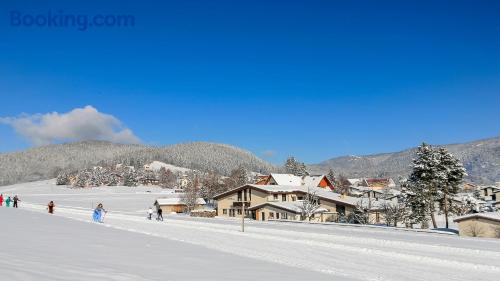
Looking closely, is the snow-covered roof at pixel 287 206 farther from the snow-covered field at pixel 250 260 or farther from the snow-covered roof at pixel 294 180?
the snow-covered field at pixel 250 260

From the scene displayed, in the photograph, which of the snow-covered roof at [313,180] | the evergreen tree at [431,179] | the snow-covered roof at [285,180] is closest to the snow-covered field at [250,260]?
the evergreen tree at [431,179]

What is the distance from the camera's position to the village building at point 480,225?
111ft

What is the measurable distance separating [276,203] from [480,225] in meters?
36.2

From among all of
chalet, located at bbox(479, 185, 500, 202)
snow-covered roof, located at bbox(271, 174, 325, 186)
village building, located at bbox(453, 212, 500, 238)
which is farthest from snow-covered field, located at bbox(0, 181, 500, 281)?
chalet, located at bbox(479, 185, 500, 202)

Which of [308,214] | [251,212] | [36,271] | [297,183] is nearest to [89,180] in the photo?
[297,183]

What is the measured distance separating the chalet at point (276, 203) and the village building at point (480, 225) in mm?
30007

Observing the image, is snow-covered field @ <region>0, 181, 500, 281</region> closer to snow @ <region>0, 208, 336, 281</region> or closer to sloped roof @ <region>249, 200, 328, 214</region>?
snow @ <region>0, 208, 336, 281</region>

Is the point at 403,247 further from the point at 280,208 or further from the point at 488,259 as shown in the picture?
the point at 280,208

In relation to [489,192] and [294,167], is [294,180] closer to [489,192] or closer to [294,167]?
[294,167]

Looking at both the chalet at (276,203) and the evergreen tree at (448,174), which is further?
the chalet at (276,203)

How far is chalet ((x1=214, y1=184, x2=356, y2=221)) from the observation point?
219 feet

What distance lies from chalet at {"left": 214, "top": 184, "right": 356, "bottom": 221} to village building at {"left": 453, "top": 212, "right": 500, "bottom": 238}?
30.0m

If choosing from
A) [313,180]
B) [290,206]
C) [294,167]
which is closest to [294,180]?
[313,180]

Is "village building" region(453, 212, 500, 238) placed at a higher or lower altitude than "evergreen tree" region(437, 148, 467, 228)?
lower
